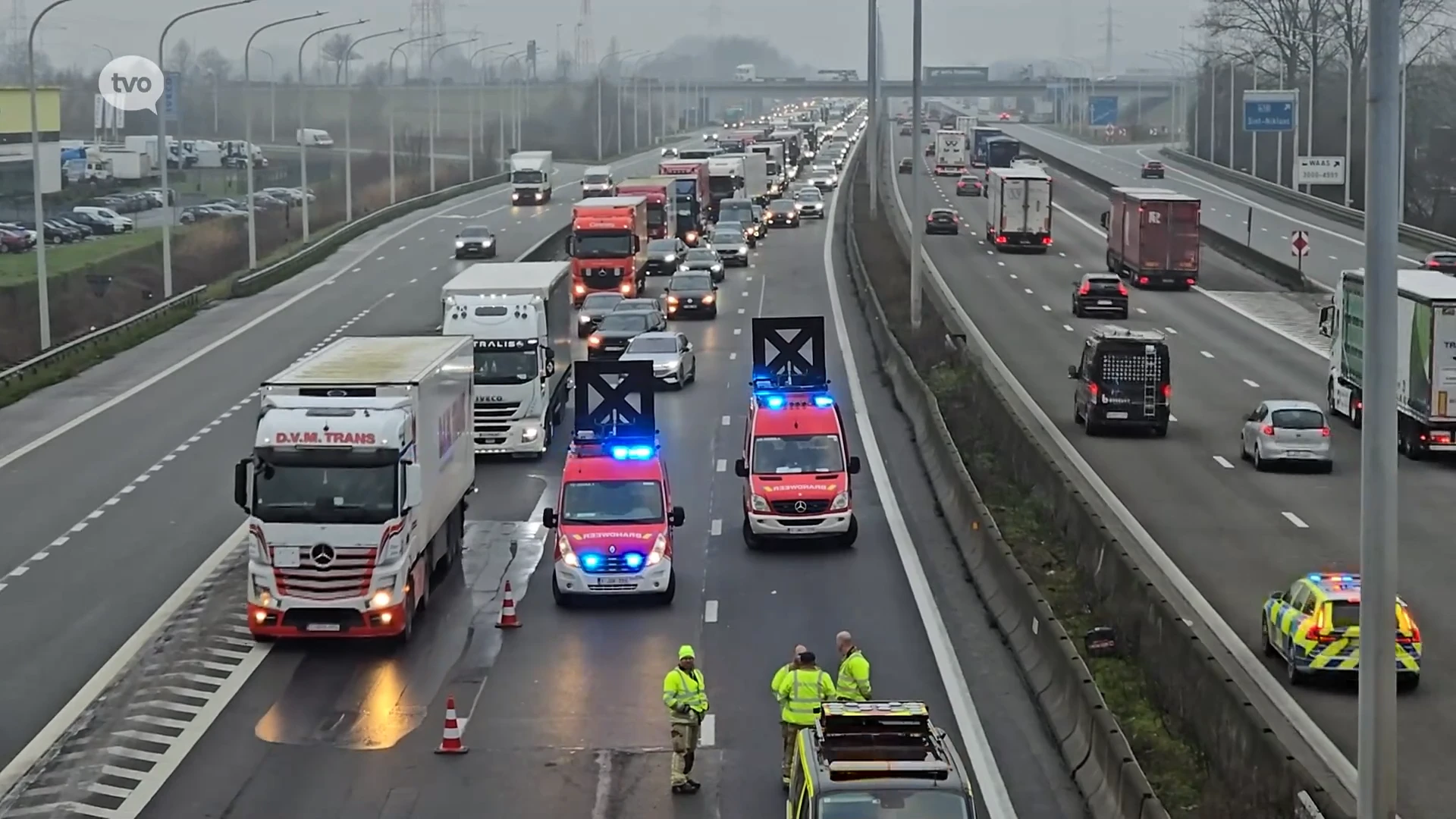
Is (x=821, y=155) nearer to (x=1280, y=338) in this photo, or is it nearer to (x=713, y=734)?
(x=1280, y=338)

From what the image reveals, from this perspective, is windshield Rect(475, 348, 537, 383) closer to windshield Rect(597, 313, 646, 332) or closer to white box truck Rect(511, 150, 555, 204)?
windshield Rect(597, 313, 646, 332)

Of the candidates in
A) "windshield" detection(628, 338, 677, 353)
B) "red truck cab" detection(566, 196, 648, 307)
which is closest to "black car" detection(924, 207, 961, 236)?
"red truck cab" detection(566, 196, 648, 307)

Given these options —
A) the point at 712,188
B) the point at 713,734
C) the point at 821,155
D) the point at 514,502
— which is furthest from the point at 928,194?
the point at 713,734

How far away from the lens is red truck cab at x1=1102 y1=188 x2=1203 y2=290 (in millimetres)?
69125

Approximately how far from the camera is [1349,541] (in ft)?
99.7

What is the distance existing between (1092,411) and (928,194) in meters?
79.7

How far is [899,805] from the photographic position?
1288 cm

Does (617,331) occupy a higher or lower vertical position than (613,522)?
higher

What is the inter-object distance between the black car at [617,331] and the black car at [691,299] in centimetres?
799

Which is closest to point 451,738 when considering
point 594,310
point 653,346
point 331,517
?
point 331,517

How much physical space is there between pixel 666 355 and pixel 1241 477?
48.7 ft

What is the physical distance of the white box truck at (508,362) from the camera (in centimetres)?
3803

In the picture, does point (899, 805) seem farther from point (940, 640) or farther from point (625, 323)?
point (625, 323)

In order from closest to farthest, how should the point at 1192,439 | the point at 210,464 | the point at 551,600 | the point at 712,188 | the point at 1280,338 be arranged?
the point at 551,600 → the point at 210,464 → the point at 1192,439 → the point at 1280,338 → the point at 712,188
